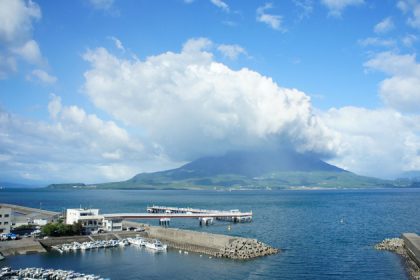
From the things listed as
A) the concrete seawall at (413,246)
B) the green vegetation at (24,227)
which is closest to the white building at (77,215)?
the green vegetation at (24,227)

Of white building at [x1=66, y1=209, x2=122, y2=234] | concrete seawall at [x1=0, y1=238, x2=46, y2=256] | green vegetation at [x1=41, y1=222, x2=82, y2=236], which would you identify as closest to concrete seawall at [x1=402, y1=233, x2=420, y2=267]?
white building at [x1=66, y1=209, x2=122, y2=234]

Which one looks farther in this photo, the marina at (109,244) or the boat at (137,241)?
the boat at (137,241)

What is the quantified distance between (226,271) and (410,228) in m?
50.6

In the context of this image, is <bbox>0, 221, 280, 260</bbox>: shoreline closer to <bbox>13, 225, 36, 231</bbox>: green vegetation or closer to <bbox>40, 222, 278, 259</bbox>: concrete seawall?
<bbox>40, 222, 278, 259</bbox>: concrete seawall

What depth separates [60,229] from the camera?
2347 inches

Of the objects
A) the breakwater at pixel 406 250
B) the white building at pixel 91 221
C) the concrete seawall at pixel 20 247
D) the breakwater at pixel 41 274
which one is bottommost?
the breakwater at pixel 406 250

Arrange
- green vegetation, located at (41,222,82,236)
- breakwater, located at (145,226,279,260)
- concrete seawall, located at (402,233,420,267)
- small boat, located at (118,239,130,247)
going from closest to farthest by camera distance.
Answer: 1. concrete seawall, located at (402,233,420,267)
2. breakwater, located at (145,226,279,260)
3. small boat, located at (118,239,130,247)
4. green vegetation, located at (41,222,82,236)

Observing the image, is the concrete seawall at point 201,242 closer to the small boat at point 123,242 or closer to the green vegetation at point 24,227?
the small boat at point 123,242

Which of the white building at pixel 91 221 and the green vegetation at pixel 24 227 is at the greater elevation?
the white building at pixel 91 221

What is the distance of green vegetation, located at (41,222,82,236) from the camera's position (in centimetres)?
5905

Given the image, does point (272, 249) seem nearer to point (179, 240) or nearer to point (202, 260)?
point (202, 260)

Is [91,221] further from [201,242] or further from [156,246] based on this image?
[201,242]

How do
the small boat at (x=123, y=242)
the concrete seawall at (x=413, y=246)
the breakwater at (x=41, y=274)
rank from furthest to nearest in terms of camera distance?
1. the small boat at (x=123, y=242)
2. the concrete seawall at (x=413, y=246)
3. the breakwater at (x=41, y=274)

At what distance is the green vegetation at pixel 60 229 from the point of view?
59047 mm
